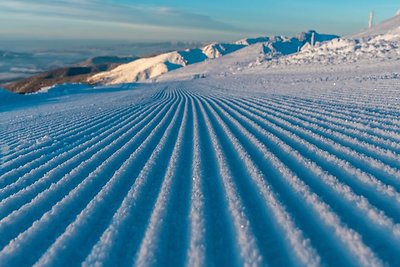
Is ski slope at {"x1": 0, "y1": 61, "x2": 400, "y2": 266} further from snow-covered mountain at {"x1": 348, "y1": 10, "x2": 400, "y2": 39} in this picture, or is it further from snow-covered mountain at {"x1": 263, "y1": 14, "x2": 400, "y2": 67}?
snow-covered mountain at {"x1": 348, "y1": 10, "x2": 400, "y2": 39}

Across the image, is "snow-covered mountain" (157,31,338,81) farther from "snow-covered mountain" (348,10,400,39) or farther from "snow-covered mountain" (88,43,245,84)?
"snow-covered mountain" (88,43,245,84)

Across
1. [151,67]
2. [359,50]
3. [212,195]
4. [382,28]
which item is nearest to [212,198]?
[212,195]

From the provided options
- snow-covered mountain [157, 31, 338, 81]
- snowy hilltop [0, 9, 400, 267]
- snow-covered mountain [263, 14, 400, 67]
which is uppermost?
snowy hilltop [0, 9, 400, 267]

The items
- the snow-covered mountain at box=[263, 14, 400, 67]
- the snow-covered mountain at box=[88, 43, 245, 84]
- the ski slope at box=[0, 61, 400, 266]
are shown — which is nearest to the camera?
the ski slope at box=[0, 61, 400, 266]

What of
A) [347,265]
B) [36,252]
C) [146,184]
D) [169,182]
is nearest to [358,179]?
[347,265]

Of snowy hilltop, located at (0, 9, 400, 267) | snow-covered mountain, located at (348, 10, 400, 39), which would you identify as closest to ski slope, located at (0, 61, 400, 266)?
snowy hilltop, located at (0, 9, 400, 267)

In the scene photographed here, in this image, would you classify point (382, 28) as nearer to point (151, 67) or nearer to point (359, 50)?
point (359, 50)

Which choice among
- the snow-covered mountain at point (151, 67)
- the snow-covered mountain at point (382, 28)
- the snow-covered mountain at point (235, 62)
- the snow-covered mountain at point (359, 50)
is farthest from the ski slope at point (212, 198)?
the snow-covered mountain at point (151, 67)

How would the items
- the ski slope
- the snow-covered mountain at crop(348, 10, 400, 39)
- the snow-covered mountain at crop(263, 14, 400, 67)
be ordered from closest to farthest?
the ski slope
the snow-covered mountain at crop(263, 14, 400, 67)
the snow-covered mountain at crop(348, 10, 400, 39)

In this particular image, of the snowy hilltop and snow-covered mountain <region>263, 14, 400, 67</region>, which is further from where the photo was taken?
snow-covered mountain <region>263, 14, 400, 67</region>

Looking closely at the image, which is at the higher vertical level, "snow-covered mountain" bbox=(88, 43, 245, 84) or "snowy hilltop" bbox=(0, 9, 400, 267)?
"snowy hilltop" bbox=(0, 9, 400, 267)
